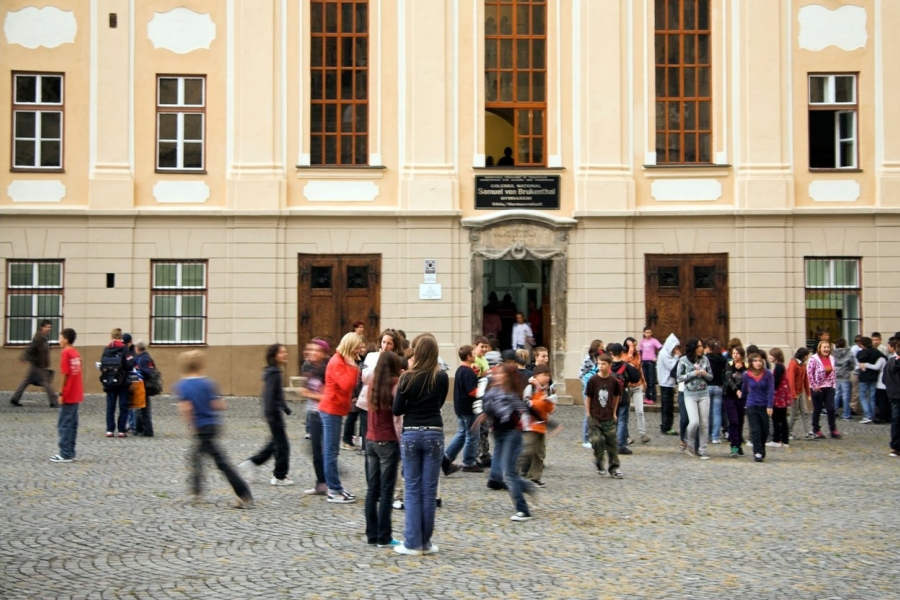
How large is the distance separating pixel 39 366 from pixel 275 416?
12102 mm

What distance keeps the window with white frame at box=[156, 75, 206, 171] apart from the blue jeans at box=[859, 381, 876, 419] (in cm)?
1437

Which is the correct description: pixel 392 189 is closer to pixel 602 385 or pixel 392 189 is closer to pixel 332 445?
pixel 602 385

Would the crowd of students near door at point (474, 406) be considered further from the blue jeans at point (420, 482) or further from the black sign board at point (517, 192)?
the black sign board at point (517, 192)

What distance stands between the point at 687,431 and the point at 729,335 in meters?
8.73

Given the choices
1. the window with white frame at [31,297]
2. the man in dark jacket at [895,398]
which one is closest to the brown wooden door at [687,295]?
the man in dark jacket at [895,398]

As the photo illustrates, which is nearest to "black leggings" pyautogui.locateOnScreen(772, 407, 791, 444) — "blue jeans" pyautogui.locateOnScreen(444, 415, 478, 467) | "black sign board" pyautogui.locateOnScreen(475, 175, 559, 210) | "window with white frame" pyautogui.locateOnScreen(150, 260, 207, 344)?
"blue jeans" pyautogui.locateOnScreen(444, 415, 478, 467)

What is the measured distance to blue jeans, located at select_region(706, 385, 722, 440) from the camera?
20.1m

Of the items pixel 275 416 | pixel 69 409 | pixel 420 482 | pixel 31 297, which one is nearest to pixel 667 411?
pixel 275 416

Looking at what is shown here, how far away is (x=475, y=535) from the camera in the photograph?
12.1 metres

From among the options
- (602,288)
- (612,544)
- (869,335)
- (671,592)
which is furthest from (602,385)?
(869,335)

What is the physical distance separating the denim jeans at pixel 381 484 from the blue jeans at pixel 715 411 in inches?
366

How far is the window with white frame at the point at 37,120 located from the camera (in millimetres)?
27531

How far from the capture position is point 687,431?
19297 millimetres

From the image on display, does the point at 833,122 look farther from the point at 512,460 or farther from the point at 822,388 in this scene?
the point at 512,460
